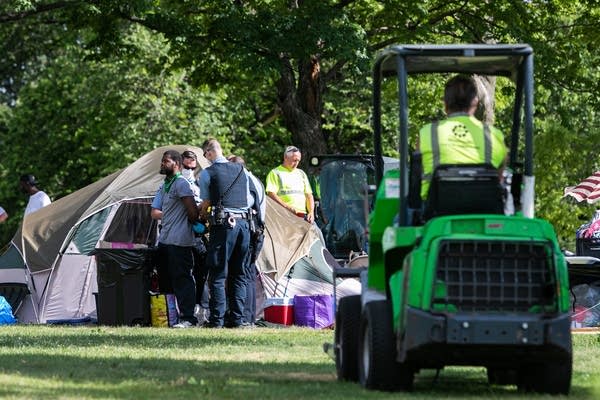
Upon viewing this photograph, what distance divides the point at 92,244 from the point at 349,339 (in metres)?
9.59

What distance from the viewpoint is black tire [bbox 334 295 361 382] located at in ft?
29.8

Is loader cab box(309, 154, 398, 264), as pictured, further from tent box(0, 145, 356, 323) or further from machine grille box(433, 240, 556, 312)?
machine grille box(433, 240, 556, 312)

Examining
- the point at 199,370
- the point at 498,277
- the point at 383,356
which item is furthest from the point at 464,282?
the point at 199,370

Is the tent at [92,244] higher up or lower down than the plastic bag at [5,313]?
higher up

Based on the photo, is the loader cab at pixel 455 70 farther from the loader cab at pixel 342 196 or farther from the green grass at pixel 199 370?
the loader cab at pixel 342 196

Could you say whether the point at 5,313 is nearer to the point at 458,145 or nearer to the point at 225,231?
the point at 225,231

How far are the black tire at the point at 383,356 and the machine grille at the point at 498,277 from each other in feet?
1.54

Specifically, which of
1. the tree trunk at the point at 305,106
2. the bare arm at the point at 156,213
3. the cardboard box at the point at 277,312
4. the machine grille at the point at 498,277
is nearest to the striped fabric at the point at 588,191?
the tree trunk at the point at 305,106

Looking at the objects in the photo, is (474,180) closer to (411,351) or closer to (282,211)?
(411,351)

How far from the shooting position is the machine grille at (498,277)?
8016mm

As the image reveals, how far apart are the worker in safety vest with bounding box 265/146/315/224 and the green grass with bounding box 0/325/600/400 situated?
372 centimetres

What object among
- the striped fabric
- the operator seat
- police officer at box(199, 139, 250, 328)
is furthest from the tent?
the operator seat

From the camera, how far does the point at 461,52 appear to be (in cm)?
877

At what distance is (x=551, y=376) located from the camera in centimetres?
837
